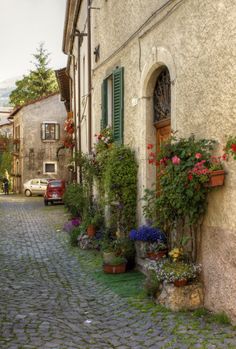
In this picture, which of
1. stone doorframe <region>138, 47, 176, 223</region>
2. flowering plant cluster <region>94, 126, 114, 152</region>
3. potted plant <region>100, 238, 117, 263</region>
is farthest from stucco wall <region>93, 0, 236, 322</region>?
flowering plant cluster <region>94, 126, 114, 152</region>

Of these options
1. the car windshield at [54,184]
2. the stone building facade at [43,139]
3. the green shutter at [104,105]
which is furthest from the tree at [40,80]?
the green shutter at [104,105]

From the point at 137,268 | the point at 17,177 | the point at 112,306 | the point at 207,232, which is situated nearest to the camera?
the point at 207,232

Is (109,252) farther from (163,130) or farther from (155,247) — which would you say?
(163,130)

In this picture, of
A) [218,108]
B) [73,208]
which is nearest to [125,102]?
[218,108]

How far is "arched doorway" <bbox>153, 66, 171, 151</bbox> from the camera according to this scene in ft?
25.0

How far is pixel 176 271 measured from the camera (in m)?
5.82

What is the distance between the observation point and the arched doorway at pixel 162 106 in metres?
7.63

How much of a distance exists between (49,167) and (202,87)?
3253cm

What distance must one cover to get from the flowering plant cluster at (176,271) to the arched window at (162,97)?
259 cm

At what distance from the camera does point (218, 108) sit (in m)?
5.45

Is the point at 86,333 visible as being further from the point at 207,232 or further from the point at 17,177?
the point at 17,177

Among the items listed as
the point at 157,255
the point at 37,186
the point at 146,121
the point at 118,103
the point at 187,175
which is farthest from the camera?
the point at 37,186

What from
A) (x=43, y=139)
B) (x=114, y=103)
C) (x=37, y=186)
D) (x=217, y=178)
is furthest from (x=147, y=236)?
(x=43, y=139)

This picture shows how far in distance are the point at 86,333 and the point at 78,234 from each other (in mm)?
6229
